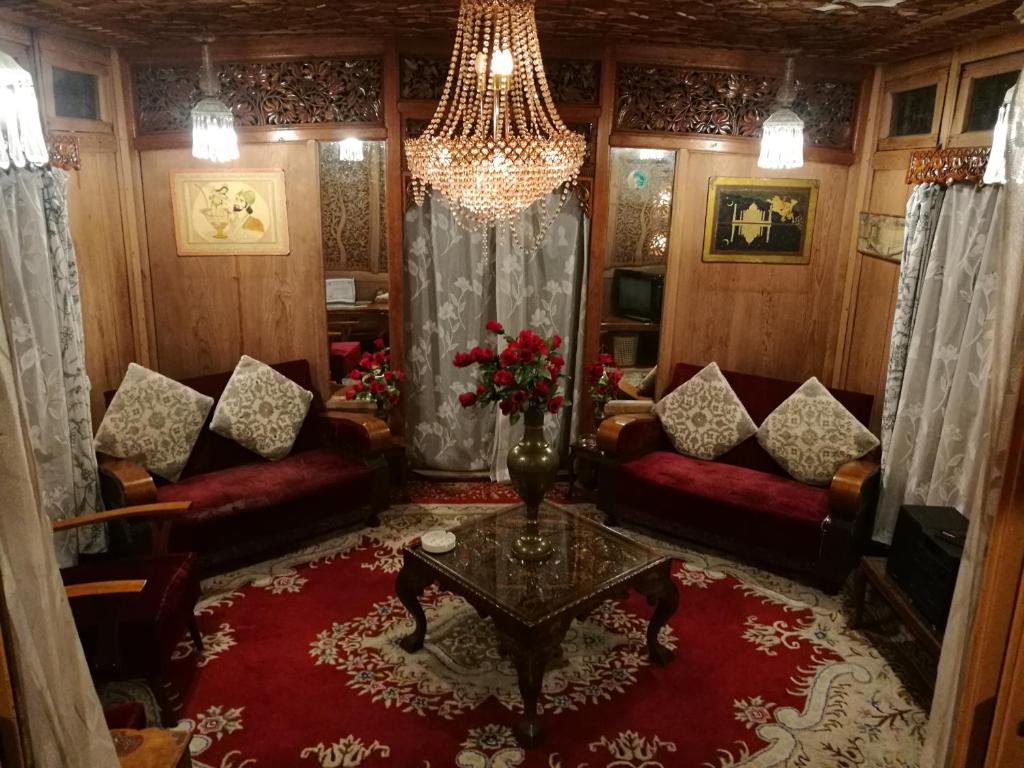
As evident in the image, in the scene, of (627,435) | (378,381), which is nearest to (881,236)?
(627,435)

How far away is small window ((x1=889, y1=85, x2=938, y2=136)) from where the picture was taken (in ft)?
12.0

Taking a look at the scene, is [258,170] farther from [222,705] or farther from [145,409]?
[222,705]

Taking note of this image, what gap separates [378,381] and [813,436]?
2390mm

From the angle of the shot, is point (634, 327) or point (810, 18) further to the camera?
point (634, 327)

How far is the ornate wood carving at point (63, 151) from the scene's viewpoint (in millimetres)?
3293

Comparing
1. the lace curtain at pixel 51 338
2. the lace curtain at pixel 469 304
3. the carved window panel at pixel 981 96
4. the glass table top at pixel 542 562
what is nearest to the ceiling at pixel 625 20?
the carved window panel at pixel 981 96

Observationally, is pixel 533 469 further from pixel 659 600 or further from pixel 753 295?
pixel 753 295

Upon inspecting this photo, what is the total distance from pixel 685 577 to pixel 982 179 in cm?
216

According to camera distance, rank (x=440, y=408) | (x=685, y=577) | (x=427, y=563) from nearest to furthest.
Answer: (x=427, y=563), (x=685, y=577), (x=440, y=408)

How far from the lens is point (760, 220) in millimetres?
4371

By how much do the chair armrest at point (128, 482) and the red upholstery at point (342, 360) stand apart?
160 centimetres

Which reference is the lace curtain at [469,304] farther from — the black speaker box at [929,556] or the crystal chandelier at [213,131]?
the black speaker box at [929,556]

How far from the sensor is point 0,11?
10.2 ft

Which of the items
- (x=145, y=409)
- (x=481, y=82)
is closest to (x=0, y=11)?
(x=145, y=409)
